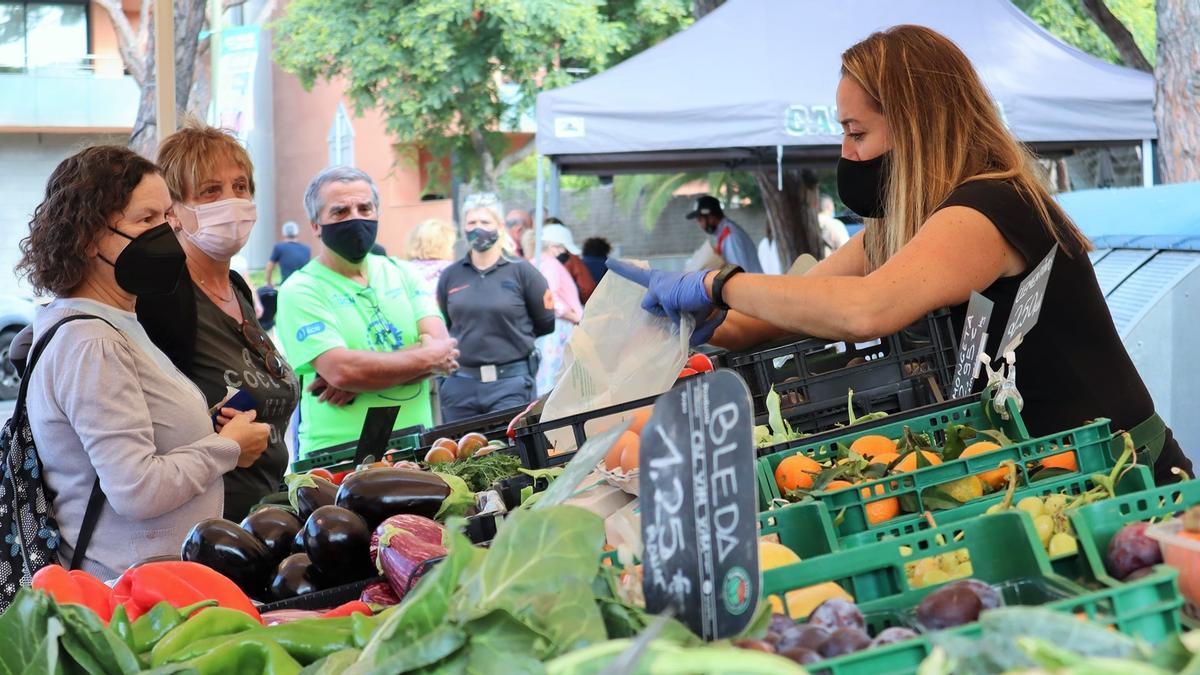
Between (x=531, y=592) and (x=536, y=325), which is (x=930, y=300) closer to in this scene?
(x=531, y=592)

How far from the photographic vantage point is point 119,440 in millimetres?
2588

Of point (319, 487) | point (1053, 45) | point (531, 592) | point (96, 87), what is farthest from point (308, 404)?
point (96, 87)

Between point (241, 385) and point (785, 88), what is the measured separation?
5467 millimetres

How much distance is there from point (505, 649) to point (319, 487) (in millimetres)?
1484

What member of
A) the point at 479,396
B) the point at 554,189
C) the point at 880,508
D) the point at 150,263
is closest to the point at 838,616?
the point at 880,508

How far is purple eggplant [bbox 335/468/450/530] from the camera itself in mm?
2273

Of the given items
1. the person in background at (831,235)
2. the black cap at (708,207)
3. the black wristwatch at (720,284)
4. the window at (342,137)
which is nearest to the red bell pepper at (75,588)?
the black wristwatch at (720,284)

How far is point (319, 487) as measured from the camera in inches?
98.9

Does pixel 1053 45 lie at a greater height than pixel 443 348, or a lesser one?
greater

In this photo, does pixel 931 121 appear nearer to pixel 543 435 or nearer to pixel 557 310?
pixel 543 435

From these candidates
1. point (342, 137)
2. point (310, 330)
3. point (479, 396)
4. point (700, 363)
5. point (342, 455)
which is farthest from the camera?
point (342, 137)

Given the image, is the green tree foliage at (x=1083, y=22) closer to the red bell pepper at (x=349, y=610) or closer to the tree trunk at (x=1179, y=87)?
the tree trunk at (x=1179, y=87)

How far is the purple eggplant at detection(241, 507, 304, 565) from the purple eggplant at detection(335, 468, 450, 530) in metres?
0.12

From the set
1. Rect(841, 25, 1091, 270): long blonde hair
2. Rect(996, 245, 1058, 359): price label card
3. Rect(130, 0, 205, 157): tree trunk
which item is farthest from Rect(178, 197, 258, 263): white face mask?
Rect(130, 0, 205, 157): tree trunk
